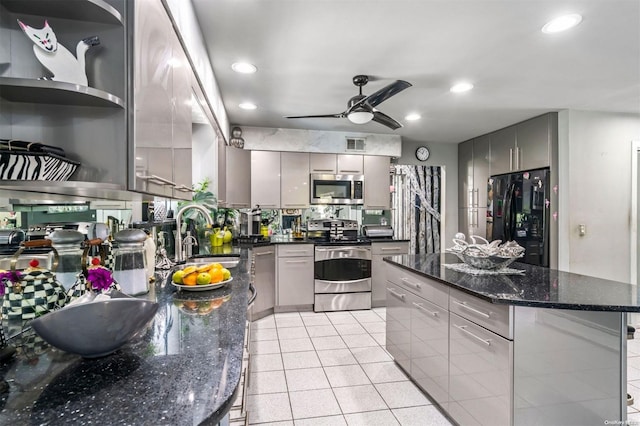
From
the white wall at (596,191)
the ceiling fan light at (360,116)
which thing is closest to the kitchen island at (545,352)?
the ceiling fan light at (360,116)

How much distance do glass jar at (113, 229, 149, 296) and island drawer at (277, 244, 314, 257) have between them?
2600 millimetres

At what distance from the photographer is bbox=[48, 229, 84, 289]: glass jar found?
1.15m

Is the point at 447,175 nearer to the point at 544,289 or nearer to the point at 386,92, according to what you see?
the point at 386,92

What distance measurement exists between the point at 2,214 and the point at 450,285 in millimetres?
1993

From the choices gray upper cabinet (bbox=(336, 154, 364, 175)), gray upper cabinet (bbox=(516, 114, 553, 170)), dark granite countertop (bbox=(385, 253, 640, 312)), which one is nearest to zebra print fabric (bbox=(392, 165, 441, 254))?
gray upper cabinet (bbox=(336, 154, 364, 175))

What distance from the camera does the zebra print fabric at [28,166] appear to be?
79cm

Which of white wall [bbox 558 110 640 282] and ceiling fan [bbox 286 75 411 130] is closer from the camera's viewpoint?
ceiling fan [bbox 286 75 411 130]

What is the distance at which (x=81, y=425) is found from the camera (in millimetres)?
578

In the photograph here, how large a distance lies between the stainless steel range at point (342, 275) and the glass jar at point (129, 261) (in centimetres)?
276

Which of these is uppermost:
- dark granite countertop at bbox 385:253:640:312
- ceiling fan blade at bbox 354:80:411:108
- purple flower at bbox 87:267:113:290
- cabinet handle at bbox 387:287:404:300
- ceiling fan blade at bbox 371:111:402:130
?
ceiling fan blade at bbox 354:80:411:108

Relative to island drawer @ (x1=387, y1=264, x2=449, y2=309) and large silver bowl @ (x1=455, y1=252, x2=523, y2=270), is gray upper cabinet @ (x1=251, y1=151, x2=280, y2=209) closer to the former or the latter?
island drawer @ (x1=387, y1=264, x2=449, y2=309)

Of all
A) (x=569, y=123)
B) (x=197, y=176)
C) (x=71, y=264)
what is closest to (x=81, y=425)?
(x=71, y=264)

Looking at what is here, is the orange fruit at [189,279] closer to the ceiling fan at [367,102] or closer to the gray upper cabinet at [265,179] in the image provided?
the ceiling fan at [367,102]

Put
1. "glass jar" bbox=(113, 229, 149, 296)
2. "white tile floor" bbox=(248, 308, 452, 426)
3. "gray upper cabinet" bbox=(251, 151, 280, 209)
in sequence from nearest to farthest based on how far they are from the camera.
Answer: "glass jar" bbox=(113, 229, 149, 296) → "white tile floor" bbox=(248, 308, 452, 426) → "gray upper cabinet" bbox=(251, 151, 280, 209)
